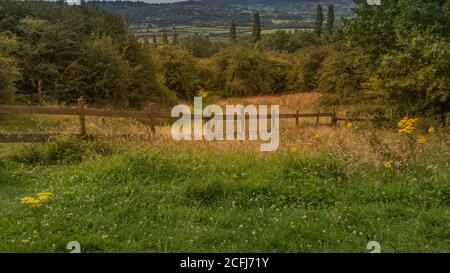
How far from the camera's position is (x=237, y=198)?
6008mm

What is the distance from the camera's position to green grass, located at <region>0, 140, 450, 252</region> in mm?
4648

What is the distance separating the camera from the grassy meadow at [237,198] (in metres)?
4.68

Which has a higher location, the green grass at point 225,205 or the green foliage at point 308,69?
the green grass at point 225,205

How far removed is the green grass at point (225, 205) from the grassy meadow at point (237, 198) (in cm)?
2

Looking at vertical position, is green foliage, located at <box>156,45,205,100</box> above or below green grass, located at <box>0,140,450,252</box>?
below

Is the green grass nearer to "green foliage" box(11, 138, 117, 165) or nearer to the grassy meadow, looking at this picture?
the grassy meadow

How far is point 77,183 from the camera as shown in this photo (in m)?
6.86

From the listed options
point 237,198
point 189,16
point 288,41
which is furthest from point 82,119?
point 189,16

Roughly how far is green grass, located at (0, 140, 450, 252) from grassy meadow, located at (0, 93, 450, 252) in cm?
2

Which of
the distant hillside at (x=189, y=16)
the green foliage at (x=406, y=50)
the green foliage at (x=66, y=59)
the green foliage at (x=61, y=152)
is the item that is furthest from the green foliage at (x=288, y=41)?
the green foliage at (x=61, y=152)

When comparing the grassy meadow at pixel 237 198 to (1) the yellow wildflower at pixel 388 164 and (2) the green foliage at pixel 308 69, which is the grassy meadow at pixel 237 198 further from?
(2) the green foliage at pixel 308 69

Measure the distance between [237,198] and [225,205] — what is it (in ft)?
0.89

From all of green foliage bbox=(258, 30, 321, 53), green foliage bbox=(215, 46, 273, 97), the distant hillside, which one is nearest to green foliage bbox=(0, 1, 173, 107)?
green foliage bbox=(215, 46, 273, 97)

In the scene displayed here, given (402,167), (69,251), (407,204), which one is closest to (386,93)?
(402,167)
